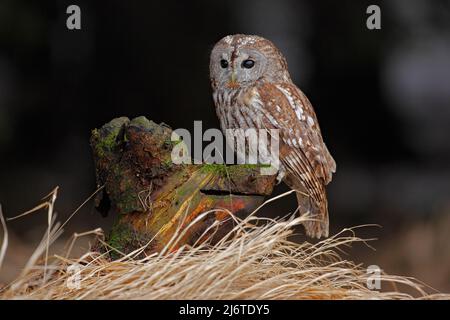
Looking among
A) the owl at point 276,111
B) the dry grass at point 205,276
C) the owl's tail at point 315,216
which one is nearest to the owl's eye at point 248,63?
the owl at point 276,111

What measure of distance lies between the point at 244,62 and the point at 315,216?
0.68 meters

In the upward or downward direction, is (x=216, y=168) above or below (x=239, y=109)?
below

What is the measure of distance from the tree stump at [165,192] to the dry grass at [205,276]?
6 centimetres

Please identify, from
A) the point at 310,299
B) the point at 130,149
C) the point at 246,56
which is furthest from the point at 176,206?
the point at 246,56

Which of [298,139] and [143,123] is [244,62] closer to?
[298,139]

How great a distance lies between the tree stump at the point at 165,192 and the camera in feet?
7.10

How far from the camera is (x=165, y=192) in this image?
2184mm

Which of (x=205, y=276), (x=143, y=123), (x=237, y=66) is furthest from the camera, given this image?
(x=237, y=66)

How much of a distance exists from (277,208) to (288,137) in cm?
190

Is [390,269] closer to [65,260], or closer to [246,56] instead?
[246,56]

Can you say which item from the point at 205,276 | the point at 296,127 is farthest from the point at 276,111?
the point at 205,276

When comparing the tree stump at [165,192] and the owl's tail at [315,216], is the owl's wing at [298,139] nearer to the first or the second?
the owl's tail at [315,216]

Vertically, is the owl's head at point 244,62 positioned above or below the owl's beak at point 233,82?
above

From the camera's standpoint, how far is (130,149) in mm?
2184
